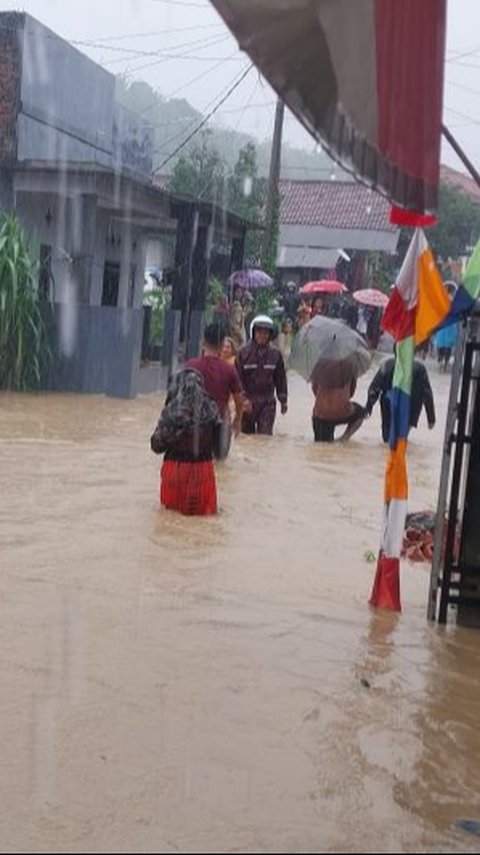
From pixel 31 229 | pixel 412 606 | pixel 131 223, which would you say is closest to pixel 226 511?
pixel 412 606

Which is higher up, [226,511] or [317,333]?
[317,333]

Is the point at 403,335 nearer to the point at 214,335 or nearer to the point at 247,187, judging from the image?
the point at 214,335

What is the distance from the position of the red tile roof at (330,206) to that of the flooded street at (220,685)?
21328 mm

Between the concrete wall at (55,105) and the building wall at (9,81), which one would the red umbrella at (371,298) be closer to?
the concrete wall at (55,105)

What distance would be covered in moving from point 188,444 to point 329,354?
18.7 feet

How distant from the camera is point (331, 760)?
457 centimetres

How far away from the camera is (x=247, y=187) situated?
28.9m

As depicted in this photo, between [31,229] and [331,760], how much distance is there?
16572 mm

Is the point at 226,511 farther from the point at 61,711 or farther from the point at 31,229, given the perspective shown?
the point at 31,229

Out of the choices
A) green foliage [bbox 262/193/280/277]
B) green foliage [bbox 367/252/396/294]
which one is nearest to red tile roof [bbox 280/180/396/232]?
green foliage [bbox 367/252/396/294]

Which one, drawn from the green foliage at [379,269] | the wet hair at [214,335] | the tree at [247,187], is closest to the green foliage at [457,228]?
the green foliage at [379,269]

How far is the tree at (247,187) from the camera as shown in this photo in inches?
1110

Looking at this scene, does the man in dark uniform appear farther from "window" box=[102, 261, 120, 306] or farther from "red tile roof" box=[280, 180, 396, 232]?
"red tile roof" box=[280, 180, 396, 232]

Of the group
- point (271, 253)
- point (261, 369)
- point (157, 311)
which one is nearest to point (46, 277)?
point (157, 311)
